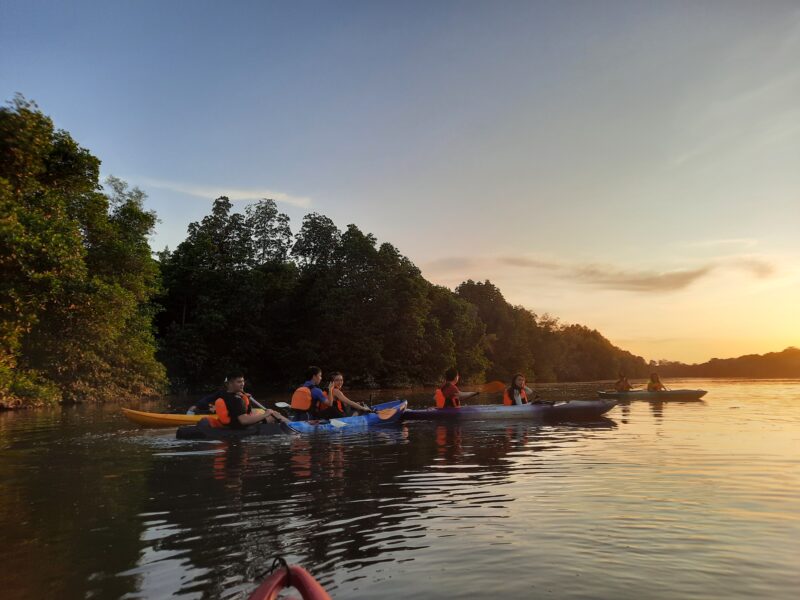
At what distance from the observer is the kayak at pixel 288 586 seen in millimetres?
2689

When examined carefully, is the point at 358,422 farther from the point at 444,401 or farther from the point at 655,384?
the point at 655,384

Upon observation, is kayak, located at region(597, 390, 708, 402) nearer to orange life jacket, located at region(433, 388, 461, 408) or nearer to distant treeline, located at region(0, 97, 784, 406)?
orange life jacket, located at region(433, 388, 461, 408)

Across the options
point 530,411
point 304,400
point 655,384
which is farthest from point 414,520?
point 655,384

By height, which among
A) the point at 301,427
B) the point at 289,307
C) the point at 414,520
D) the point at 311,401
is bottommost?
the point at 414,520

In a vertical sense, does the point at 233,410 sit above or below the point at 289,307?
below

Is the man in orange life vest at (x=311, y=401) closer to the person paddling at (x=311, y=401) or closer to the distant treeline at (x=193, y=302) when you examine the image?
the person paddling at (x=311, y=401)

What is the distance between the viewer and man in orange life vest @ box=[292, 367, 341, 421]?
1327cm

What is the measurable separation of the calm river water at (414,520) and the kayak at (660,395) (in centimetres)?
1183

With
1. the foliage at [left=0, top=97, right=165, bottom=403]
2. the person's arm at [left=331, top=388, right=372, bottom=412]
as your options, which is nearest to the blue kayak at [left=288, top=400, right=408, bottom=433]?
the person's arm at [left=331, top=388, right=372, bottom=412]

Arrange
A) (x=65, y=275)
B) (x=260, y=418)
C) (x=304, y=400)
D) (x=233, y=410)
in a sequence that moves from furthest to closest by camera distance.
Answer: (x=65, y=275) → (x=304, y=400) → (x=260, y=418) → (x=233, y=410)

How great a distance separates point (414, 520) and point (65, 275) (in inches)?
672

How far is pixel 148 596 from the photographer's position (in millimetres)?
3496

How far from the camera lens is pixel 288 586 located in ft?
9.09

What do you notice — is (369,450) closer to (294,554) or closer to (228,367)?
(294,554)
